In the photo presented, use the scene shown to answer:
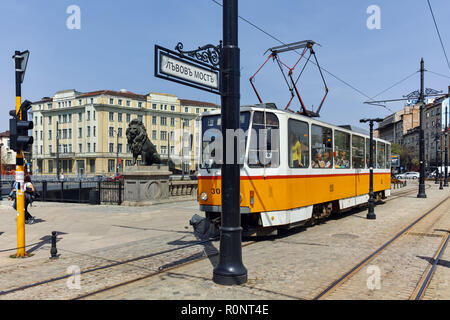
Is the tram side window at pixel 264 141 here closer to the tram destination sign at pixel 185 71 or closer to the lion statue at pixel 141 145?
the tram destination sign at pixel 185 71

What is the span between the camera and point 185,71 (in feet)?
19.5

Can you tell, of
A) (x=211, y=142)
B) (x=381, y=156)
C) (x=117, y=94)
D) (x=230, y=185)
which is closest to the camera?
(x=230, y=185)

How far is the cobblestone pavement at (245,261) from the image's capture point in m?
5.55

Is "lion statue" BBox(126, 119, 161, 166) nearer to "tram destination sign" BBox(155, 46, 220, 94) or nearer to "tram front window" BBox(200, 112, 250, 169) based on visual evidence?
"tram front window" BBox(200, 112, 250, 169)

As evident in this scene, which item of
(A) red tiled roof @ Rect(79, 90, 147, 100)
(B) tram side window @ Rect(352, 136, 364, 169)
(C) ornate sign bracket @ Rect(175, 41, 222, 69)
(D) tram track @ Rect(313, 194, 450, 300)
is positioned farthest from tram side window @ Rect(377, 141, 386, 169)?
(A) red tiled roof @ Rect(79, 90, 147, 100)

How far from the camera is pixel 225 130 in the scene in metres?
5.88

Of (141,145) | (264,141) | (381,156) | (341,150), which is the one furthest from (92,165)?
(264,141)

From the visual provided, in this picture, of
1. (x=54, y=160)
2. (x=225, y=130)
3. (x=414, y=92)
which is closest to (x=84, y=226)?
(x=225, y=130)

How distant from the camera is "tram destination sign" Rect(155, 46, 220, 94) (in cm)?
557

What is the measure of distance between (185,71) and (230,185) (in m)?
1.98

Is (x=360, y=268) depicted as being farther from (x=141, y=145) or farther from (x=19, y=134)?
(x=141, y=145)

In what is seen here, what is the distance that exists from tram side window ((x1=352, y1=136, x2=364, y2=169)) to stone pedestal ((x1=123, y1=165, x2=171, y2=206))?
9.89 metres
